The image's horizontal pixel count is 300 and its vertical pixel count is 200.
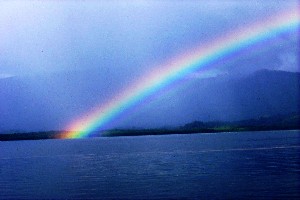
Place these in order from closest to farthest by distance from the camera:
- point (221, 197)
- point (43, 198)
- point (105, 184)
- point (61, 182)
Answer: point (221, 197)
point (43, 198)
point (105, 184)
point (61, 182)

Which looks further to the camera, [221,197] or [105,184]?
A: [105,184]

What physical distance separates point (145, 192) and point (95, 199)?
5.63 m

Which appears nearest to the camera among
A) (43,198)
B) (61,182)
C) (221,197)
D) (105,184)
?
(221,197)

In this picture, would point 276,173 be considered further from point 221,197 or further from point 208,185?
point 221,197

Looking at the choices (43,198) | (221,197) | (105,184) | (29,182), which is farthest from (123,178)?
(221,197)

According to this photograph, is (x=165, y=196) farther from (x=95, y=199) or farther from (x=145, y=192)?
(x=95, y=199)

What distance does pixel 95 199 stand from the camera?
145 feet

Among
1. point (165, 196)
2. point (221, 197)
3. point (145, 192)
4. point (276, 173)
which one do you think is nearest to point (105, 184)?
point (145, 192)

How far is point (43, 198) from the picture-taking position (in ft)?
150

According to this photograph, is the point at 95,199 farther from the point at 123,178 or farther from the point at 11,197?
the point at 123,178

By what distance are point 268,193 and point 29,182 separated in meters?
33.1

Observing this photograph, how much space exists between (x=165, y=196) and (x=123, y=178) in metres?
18.8

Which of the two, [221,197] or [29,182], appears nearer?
[221,197]

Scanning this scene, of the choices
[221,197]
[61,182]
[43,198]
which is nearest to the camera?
[221,197]
